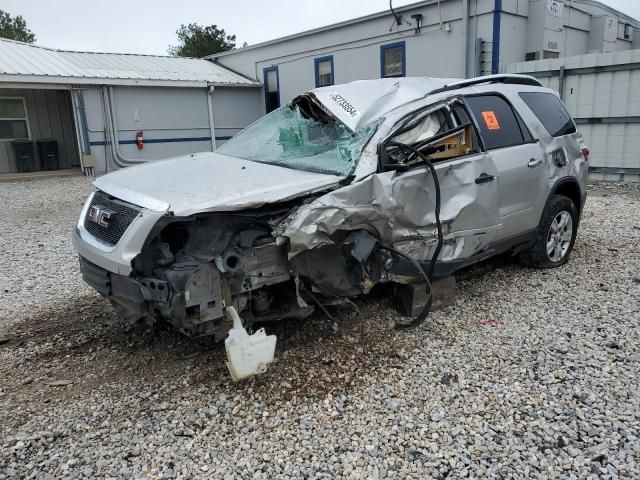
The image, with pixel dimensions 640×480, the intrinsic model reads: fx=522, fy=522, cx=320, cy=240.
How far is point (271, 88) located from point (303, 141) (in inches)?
640

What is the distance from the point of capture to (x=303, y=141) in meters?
4.33

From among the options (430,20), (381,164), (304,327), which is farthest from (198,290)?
(430,20)

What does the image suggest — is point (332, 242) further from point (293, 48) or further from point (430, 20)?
point (293, 48)

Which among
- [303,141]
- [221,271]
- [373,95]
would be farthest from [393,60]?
[221,271]

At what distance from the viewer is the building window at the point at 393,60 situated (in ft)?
47.8

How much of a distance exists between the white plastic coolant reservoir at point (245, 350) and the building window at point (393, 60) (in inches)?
502

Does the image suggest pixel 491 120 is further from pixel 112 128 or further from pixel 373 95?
pixel 112 128

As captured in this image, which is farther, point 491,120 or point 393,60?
point 393,60

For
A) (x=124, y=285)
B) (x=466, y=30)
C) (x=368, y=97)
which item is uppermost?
(x=466, y=30)

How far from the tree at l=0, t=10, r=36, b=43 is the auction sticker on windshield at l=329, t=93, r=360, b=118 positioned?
50.7 m

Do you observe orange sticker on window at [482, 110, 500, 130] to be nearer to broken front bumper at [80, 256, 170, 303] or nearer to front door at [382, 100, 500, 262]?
front door at [382, 100, 500, 262]

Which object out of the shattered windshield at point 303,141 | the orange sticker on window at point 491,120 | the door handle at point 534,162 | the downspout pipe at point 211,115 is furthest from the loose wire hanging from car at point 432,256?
the downspout pipe at point 211,115

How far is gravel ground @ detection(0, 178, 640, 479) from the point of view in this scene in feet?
8.72

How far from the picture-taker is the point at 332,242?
3430 millimetres
